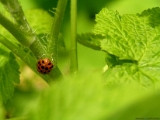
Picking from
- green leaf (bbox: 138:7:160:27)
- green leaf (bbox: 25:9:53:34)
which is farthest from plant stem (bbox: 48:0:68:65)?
green leaf (bbox: 25:9:53:34)

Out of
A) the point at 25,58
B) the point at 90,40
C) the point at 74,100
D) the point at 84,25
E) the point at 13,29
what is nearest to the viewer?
the point at 74,100

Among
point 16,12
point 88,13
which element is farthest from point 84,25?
point 16,12

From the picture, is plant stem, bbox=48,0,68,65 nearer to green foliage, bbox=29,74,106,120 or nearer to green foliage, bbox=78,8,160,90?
green foliage, bbox=78,8,160,90

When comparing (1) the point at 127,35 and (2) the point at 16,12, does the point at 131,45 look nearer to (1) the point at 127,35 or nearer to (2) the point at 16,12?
(1) the point at 127,35

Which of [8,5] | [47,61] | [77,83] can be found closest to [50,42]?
[47,61]

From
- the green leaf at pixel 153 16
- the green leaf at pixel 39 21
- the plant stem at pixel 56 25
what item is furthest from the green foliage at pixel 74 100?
the green leaf at pixel 39 21

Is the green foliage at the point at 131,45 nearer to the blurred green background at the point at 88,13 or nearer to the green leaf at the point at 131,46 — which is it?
the green leaf at the point at 131,46
